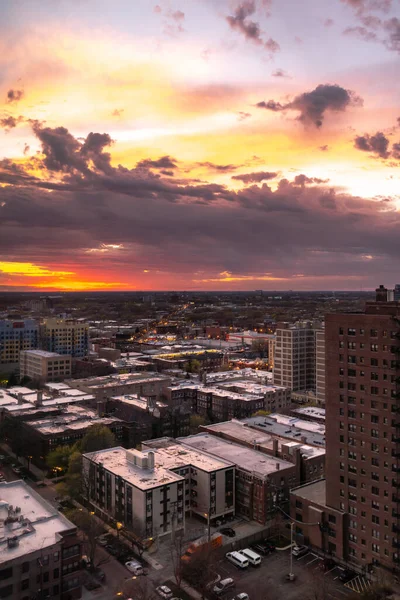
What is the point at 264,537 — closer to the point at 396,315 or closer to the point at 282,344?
the point at 396,315

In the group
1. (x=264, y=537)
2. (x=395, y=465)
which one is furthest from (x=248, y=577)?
(x=395, y=465)

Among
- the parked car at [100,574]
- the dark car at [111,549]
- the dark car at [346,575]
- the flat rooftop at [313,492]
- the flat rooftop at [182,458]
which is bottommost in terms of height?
the dark car at [346,575]

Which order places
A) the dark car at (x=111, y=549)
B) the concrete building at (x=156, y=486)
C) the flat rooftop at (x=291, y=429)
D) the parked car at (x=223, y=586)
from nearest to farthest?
the parked car at (x=223, y=586)
the dark car at (x=111, y=549)
the concrete building at (x=156, y=486)
the flat rooftop at (x=291, y=429)

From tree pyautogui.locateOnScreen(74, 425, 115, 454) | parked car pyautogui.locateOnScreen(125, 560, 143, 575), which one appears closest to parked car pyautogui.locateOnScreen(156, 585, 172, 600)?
parked car pyautogui.locateOnScreen(125, 560, 143, 575)

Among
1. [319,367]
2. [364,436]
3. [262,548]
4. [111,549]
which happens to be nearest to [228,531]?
[262,548]

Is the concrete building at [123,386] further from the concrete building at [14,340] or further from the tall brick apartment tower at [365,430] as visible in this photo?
the tall brick apartment tower at [365,430]

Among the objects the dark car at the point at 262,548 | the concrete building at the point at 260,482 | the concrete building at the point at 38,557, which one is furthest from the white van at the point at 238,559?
the concrete building at the point at 38,557
